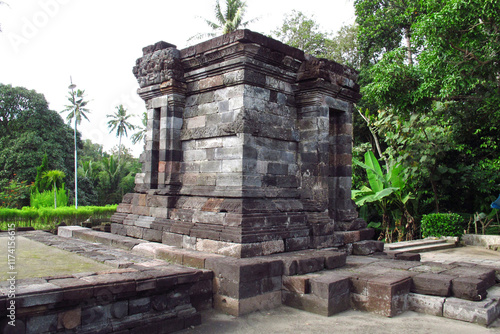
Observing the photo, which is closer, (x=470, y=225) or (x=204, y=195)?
(x=204, y=195)

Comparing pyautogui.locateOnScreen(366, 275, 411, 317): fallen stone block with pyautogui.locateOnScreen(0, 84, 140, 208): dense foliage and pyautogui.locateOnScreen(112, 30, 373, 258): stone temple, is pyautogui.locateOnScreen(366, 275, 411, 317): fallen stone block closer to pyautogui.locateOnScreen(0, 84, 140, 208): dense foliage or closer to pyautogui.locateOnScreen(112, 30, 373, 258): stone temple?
pyautogui.locateOnScreen(112, 30, 373, 258): stone temple

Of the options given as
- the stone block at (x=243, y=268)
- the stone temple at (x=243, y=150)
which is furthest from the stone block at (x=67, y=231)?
the stone block at (x=243, y=268)

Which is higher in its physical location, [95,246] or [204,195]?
[204,195]

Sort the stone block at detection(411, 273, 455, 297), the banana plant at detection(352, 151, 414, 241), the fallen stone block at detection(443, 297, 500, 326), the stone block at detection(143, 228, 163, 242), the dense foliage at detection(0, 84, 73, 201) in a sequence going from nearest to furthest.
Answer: the fallen stone block at detection(443, 297, 500, 326) < the stone block at detection(411, 273, 455, 297) < the stone block at detection(143, 228, 163, 242) < the banana plant at detection(352, 151, 414, 241) < the dense foliage at detection(0, 84, 73, 201)

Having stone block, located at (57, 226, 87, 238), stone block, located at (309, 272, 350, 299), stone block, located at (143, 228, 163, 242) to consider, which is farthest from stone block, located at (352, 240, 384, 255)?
stone block, located at (57, 226, 87, 238)

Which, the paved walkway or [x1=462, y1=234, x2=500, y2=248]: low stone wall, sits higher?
[x1=462, y1=234, x2=500, y2=248]: low stone wall

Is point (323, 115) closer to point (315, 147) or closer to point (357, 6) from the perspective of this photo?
point (315, 147)

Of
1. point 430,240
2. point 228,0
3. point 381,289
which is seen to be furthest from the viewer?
point 228,0

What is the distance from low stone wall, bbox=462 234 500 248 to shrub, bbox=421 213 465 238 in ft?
0.75

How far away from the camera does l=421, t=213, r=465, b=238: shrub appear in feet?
37.9

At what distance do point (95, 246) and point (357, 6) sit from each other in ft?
48.2

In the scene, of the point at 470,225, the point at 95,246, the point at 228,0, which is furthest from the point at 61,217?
the point at 228,0

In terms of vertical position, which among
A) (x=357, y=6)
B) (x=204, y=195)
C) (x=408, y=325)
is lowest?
(x=408, y=325)

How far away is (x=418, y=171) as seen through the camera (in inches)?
503
